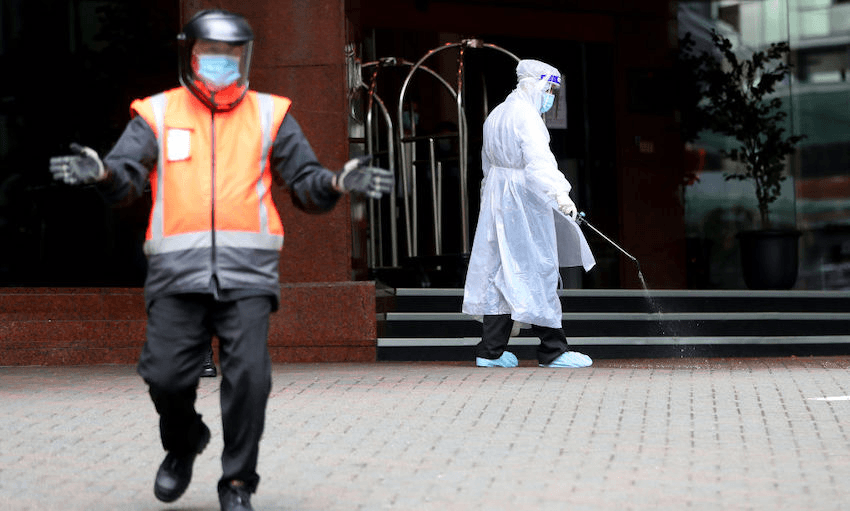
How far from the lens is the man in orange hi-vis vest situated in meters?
4.87

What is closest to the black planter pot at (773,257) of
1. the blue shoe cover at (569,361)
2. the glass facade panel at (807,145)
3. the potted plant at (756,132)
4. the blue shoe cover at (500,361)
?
the potted plant at (756,132)

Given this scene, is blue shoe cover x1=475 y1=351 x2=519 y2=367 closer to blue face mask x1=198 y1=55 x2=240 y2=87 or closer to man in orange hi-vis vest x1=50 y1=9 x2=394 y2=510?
man in orange hi-vis vest x1=50 y1=9 x2=394 y2=510

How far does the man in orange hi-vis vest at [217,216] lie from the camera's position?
4871 millimetres

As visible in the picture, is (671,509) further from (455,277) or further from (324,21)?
(455,277)

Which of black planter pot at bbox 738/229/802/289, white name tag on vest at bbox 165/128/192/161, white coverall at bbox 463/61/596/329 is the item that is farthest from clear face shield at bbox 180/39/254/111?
black planter pot at bbox 738/229/802/289

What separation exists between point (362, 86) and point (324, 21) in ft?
6.37

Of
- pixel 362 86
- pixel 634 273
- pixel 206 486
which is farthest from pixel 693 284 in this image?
pixel 206 486

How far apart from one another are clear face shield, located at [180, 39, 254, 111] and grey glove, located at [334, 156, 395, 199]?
1.60 feet

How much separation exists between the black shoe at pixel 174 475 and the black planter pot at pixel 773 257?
11.3 m

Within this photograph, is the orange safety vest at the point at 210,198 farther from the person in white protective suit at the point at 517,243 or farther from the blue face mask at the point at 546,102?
the blue face mask at the point at 546,102

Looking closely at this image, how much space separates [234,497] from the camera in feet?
16.0

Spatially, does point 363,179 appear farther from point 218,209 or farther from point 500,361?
point 500,361

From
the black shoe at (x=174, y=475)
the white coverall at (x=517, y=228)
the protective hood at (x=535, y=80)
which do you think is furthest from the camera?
the protective hood at (x=535, y=80)

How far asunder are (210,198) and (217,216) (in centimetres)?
7
